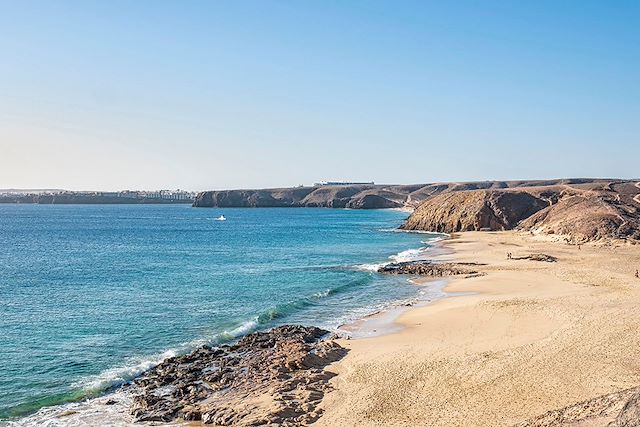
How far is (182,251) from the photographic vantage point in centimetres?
7731

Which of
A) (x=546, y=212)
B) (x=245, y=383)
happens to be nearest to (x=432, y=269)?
(x=245, y=383)

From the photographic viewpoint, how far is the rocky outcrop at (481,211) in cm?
9756

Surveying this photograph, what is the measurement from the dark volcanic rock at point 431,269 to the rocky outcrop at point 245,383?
26009mm

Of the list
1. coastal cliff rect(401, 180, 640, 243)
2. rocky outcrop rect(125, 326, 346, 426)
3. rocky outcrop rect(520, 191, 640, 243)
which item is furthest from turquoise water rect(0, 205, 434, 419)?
coastal cliff rect(401, 180, 640, 243)

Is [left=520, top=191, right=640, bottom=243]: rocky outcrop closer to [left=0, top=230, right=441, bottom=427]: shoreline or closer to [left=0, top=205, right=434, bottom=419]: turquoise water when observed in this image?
[left=0, top=205, right=434, bottom=419]: turquoise water

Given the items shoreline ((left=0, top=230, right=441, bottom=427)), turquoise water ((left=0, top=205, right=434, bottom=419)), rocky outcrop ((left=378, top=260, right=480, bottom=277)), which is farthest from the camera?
rocky outcrop ((left=378, top=260, right=480, bottom=277))

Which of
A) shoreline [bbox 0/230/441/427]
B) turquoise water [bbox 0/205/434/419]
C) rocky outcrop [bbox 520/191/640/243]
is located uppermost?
rocky outcrop [bbox 520/191/640/243]

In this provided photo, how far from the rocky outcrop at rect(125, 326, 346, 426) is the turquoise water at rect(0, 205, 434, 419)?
247 cm

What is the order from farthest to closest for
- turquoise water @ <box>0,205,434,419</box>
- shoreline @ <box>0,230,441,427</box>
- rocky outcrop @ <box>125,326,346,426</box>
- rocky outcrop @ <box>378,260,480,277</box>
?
rocky outcrop @ <box>378,260,480,277</box>, turquoise water @ <box>0,205,434,419</box>, shoreline @ <box>0,230,441,427</box>, rocky outcrop @ <box>125,326,346,426</box>

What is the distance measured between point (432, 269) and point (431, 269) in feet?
0.31

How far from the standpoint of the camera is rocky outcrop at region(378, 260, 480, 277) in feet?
173

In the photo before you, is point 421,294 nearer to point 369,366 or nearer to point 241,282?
point 241,282

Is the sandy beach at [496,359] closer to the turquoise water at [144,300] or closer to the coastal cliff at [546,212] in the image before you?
the turquoise water at [144,300]

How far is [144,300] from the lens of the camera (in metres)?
41.6
